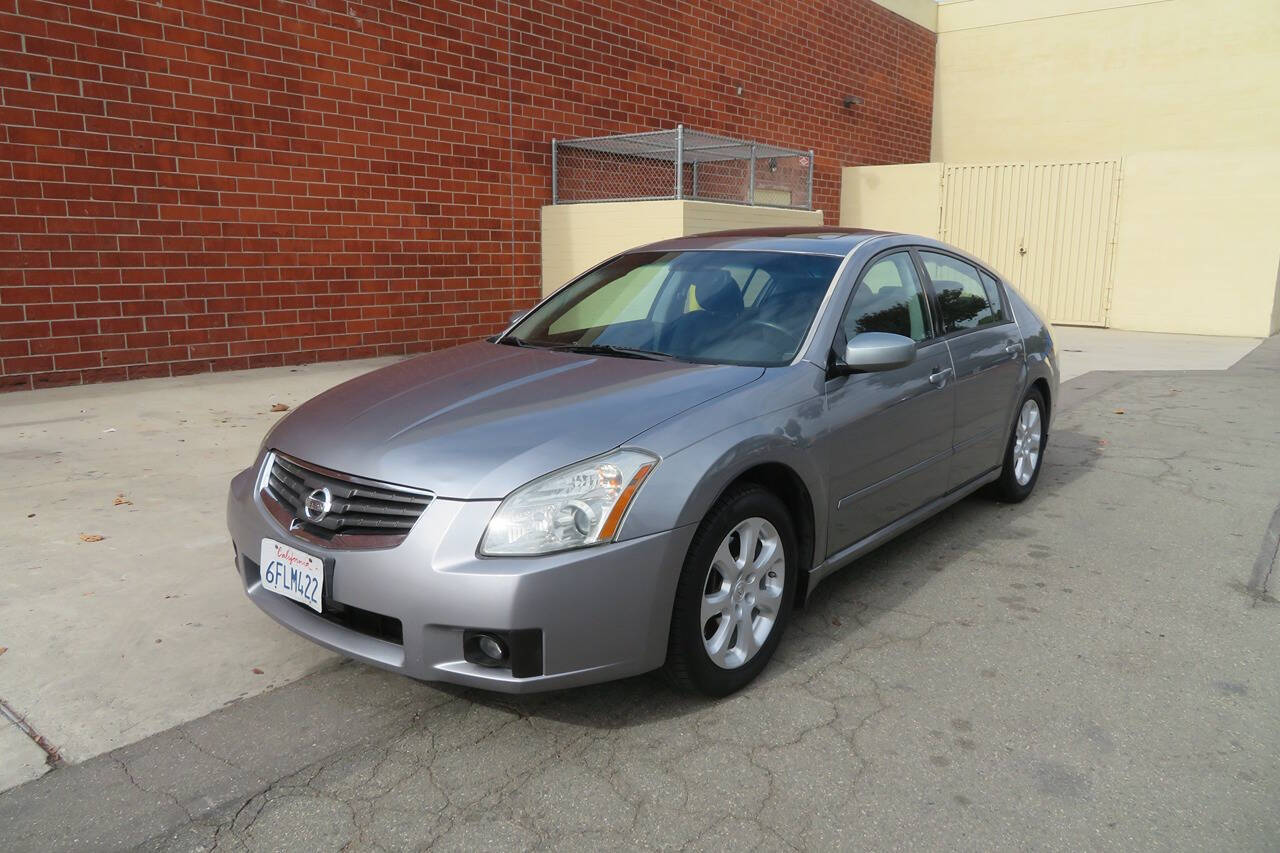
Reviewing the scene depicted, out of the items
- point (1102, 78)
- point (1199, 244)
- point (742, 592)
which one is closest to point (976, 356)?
point (742, 592)

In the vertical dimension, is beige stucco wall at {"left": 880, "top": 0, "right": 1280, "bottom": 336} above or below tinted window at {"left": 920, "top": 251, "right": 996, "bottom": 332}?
above

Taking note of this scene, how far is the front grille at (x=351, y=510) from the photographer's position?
275 cm

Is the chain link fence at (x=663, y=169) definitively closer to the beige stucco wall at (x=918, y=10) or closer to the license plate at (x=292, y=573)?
the beige stucco wall at (x=918, y=10)

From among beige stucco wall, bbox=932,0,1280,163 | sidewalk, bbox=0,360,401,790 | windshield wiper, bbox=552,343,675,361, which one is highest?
beige stucco wall, bbox=932,0,1280,163

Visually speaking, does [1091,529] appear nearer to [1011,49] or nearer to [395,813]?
[395,813]

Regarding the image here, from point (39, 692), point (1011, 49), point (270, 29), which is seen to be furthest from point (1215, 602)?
point (1011, 49)

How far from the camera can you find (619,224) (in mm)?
11352

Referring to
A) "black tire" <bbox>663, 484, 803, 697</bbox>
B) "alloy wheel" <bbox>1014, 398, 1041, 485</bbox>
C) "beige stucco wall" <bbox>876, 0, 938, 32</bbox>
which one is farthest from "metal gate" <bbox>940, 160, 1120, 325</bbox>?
"black tire" <bbox>663, 484, 803, 697</bbox>

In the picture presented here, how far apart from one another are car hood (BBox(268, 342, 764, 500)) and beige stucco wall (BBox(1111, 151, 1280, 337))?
1439 cm

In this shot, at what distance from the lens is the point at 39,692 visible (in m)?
3.14

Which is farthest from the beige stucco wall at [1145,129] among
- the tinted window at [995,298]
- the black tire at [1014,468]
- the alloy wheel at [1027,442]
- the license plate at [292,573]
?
the license plate at [292,573]

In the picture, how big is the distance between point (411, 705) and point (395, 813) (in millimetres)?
582

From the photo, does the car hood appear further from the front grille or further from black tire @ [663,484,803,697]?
black tire @ [663,484,803,697]

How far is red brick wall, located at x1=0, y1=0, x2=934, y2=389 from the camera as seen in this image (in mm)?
7992
